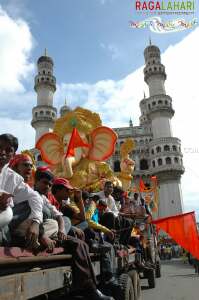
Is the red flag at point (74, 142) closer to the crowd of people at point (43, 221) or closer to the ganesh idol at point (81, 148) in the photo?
the ganesh idol at point (81, 148)

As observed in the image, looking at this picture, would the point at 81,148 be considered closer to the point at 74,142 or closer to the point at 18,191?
the point at 74,142

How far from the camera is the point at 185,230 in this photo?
8.84 metres

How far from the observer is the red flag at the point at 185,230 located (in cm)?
824

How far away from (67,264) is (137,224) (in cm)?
477

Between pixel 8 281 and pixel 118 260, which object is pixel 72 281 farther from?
pixel 118 260

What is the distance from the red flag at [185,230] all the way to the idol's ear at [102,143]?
8.11ft

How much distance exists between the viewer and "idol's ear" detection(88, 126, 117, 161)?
9664mm

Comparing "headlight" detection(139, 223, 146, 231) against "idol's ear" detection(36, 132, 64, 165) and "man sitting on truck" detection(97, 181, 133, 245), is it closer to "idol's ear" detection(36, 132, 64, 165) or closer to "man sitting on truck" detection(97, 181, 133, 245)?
"man sitting on truck" detection(97, 181, 133, 245)

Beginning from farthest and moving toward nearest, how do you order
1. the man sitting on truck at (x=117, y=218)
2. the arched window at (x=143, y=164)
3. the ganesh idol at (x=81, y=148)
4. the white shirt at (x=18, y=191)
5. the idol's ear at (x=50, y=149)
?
the arched window at (x=143, y=164), the idol's ear at (x=50, y=149), the ganesh idol at (x=81, y=148), the man sitting on truck at (x=117, y=218), the white shirt at (x=18, y=191)

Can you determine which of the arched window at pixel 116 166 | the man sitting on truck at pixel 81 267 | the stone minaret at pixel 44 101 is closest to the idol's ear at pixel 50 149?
the man sitting on truck at pixel 81 267

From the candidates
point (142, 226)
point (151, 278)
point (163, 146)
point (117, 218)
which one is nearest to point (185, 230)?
point (151, 278)

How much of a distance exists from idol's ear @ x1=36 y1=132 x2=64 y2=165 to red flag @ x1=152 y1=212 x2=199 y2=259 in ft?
11.5

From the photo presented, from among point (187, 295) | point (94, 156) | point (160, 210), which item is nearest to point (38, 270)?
point (187, 295)

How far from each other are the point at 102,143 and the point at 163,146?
31.3m
